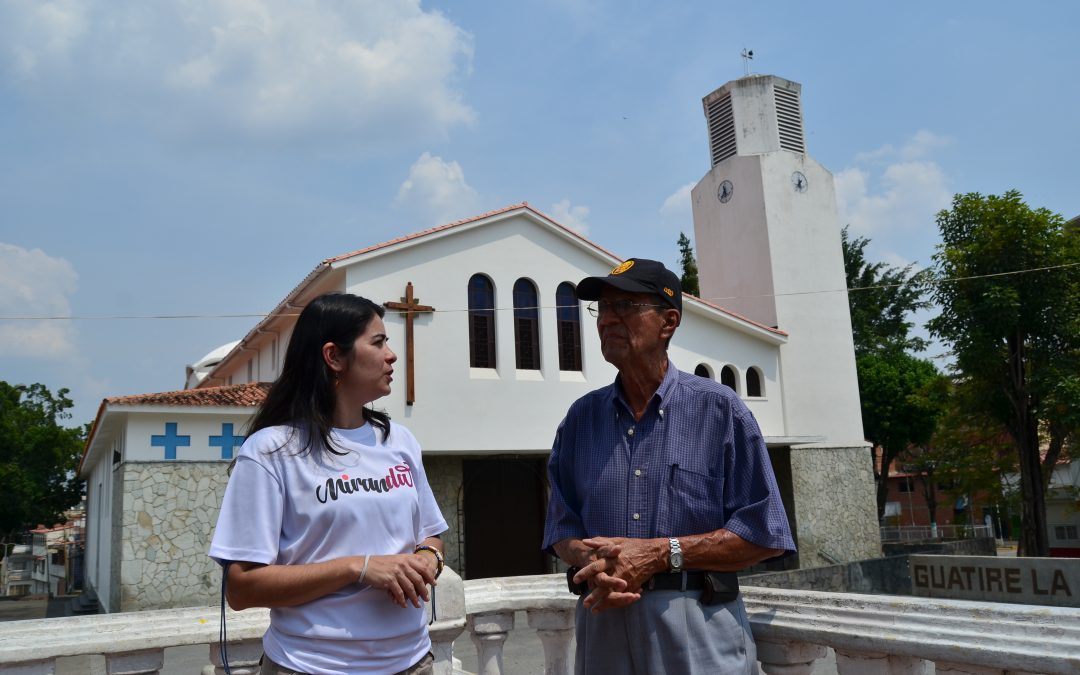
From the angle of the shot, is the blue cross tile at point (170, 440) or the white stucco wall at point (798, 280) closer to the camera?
the blue cross tile at point (170, 440)

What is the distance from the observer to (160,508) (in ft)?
44.5

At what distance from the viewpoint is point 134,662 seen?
294 centimetres

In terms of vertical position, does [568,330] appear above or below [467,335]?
above

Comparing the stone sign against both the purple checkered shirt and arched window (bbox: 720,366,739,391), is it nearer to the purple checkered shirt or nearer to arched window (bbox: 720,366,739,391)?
the purple checkered shirt

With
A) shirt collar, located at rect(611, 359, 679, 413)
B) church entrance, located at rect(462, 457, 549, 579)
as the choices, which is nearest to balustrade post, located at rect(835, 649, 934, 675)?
shirt collar, located at rect(611, 359, 679, 413)

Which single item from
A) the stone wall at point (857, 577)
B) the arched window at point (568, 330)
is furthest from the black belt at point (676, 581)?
the arched window at point (568, 330)

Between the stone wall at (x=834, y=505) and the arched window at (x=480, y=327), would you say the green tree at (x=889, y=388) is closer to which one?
the stone wall at (x=834, y=505)

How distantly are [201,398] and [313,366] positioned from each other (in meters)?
13.2

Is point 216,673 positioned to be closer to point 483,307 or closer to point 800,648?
point 800,648

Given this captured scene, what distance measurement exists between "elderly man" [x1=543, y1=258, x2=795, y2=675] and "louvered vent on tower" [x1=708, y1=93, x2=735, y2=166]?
2072 centimetres

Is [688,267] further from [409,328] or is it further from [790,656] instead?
[790,656]

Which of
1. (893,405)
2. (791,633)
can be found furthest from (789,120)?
(791,633)

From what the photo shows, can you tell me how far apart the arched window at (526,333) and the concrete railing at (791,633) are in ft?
43.9

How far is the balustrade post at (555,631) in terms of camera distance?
3635 mm
